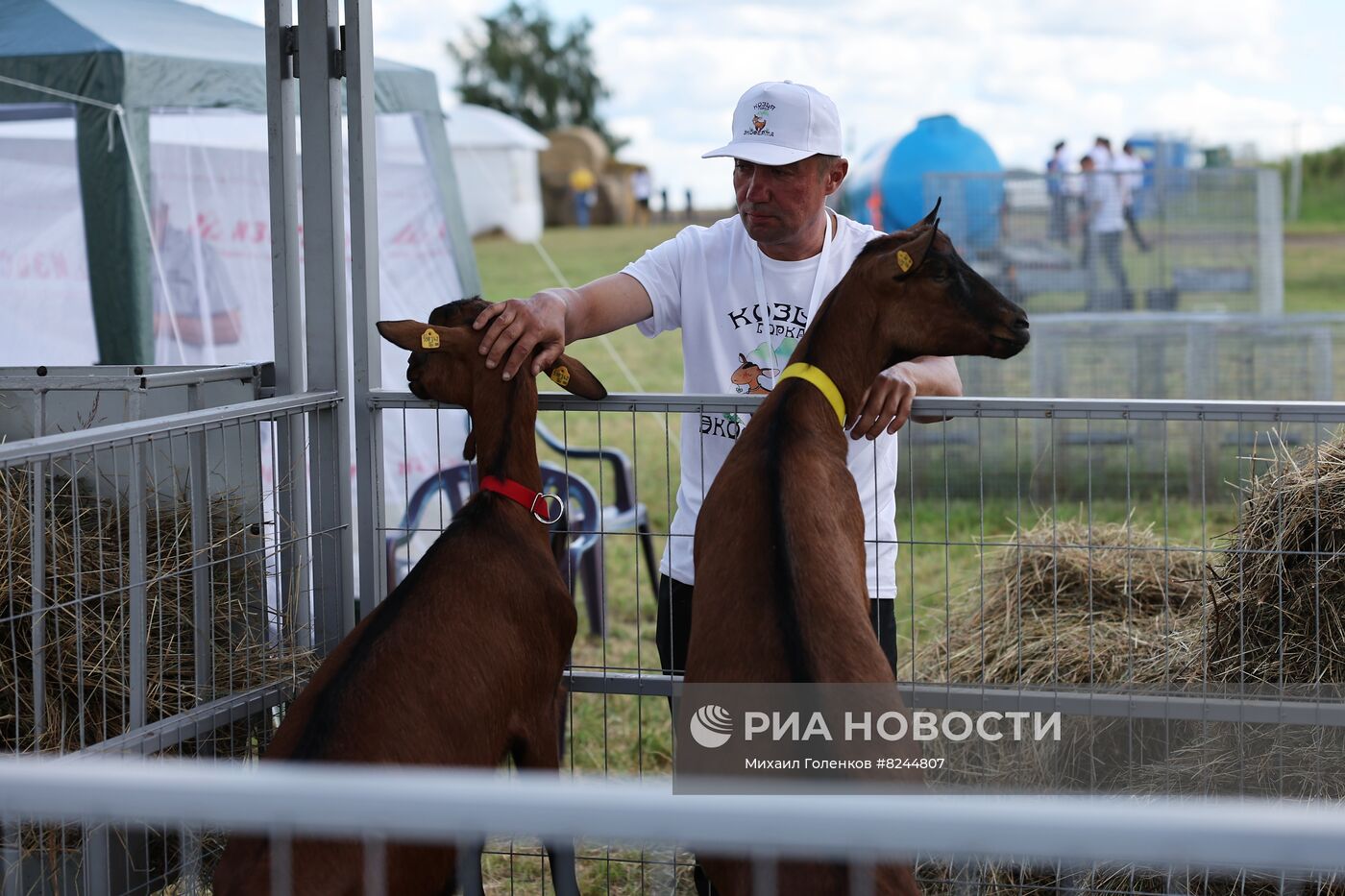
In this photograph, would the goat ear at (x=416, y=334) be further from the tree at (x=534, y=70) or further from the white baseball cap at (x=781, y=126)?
the tree at (x=534, y=70)

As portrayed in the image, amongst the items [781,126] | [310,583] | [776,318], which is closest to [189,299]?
[310,583]

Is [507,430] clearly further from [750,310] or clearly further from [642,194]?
[642,194]

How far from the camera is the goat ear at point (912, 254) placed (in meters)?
3.39

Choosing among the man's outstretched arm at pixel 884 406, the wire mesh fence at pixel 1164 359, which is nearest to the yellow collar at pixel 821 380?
the man's outstretched arm at pixel 884 406

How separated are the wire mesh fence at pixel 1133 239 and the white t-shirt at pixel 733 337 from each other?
8.31 metres

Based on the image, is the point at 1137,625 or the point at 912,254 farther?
the point at 1137,625

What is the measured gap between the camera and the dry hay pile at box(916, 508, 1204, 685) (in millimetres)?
4777

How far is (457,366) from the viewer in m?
3.74

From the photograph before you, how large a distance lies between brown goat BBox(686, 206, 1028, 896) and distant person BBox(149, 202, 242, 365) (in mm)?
6126

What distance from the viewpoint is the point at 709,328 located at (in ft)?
12.7

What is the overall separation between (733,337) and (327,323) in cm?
117

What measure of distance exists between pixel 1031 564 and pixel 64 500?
3.39 meters

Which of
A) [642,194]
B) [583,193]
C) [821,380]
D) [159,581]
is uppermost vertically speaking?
[583,193]

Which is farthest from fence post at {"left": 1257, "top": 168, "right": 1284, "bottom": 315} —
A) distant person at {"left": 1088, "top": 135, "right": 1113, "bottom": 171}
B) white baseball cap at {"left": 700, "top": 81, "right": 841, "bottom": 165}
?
white baseball cap at {"left": 700, "top": 81, "right": 841, "bottom": 165}
